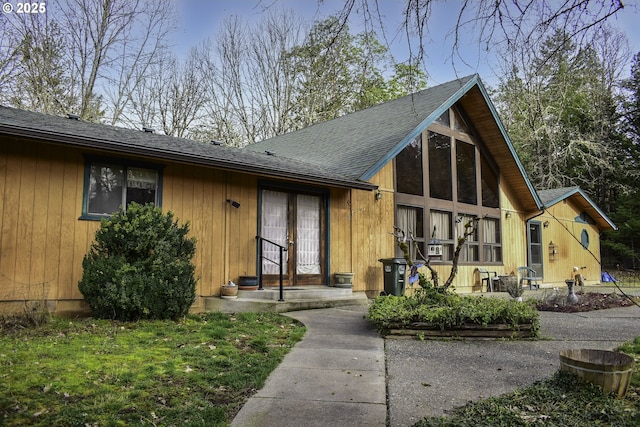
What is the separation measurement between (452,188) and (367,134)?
2813 mm

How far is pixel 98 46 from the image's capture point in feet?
59.3

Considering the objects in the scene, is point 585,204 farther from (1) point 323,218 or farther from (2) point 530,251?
(1) point 323,218

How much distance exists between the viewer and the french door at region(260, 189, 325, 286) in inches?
355

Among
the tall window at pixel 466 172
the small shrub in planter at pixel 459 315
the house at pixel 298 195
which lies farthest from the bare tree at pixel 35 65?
the small shrub in planter at pixel 459 315

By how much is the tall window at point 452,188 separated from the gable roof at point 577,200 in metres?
2.56

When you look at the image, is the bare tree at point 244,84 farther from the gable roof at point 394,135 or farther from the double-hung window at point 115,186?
the double-hung window at point 115,186

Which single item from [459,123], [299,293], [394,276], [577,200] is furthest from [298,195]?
[577,200]

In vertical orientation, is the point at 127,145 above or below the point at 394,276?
above

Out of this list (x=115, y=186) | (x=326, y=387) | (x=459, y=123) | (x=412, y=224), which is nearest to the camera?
(x=326, y=387)

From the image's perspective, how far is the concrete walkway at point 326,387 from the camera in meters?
Result: 3.02

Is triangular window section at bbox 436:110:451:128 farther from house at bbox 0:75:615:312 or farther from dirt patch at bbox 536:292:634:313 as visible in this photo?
dirt patch at bbox 536:292:634:313

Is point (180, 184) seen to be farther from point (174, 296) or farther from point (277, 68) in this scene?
point (277, 68)

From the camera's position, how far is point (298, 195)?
376 inches

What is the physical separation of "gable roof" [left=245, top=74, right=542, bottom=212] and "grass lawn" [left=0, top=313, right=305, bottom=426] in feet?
17.8
